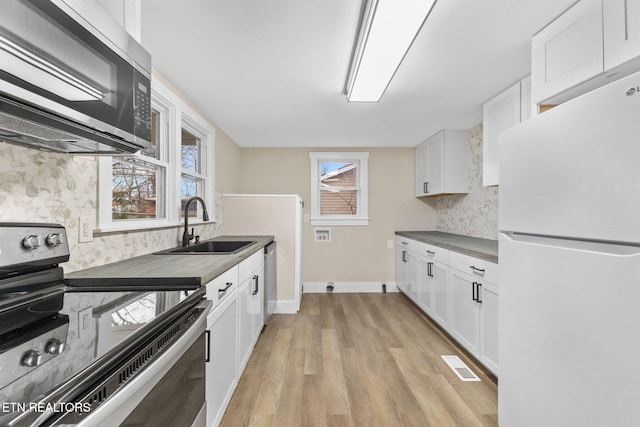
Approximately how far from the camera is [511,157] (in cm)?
148

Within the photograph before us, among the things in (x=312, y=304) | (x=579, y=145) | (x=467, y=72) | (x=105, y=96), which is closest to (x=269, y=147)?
(x=312, y=304)

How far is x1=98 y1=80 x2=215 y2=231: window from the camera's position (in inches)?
67.4

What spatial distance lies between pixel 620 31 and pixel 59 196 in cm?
249

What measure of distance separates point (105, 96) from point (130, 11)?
1.64 ft

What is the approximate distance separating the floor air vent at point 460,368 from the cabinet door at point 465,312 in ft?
0.41

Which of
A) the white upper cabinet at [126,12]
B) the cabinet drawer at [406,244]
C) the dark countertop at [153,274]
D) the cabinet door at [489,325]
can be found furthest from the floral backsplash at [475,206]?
the white upper cabinet at [126,12]

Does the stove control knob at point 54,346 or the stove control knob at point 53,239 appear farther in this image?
the stove control knob at point 53,239

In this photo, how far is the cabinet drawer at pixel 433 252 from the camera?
2.81m

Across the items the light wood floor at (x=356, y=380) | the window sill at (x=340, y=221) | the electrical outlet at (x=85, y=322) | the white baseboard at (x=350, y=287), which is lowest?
the light wood floor at (x=356, y=380)

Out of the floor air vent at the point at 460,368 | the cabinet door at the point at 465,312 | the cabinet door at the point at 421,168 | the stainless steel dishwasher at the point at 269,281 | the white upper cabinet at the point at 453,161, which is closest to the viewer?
the floor air vent at the point at 460,368

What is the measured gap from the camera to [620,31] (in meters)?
1.25

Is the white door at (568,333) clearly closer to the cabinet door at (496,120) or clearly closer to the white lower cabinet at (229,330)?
the cabinet door at (496,120)

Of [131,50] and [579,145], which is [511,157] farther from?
[131,50]

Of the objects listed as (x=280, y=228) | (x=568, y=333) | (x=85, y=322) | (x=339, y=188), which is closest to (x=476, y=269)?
(x=568, y=333)
